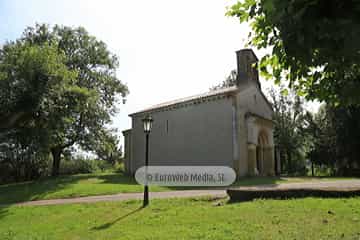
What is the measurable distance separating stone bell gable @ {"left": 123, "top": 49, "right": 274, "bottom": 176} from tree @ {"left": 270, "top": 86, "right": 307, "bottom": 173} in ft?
23.9

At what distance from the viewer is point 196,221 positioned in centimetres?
809

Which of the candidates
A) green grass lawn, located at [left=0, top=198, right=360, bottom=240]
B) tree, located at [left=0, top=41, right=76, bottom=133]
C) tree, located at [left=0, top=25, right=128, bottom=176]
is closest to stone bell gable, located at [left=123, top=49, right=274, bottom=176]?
tree, located at [left=0, top=25, right=128, bottom=176]

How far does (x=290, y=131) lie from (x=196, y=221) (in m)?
31.1

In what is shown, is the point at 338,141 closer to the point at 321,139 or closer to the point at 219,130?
the point at 321,139

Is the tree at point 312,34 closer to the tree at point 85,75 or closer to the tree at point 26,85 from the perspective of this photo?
the tree at point 26,85

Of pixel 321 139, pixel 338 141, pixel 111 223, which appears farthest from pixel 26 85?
pixel 321 139

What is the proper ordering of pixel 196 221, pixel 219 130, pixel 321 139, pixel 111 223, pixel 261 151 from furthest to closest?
pixel 321 139
pixel 261 151
pixel 219 130
pixel 111 223
pixel 196 221

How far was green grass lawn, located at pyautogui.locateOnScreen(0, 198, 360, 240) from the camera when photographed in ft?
21.8

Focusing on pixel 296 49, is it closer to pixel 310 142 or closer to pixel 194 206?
pixel 194 206

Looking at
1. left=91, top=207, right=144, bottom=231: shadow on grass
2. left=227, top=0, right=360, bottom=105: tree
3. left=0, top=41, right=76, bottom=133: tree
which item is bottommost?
left=91, top=207, right=144, bottom=231: shadow on grass

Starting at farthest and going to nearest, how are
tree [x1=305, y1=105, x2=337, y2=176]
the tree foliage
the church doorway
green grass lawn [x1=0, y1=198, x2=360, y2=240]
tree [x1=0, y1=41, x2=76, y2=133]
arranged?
1. tree [x1=305, y1=105, x2=337, y2=176]
2. the tree foliage
3. the church doorway
4. tree [x1=0, y1=41, x2=76, y2=133]
5. green grass lawn [x1=0, y1=198, x2=360, y2=240]

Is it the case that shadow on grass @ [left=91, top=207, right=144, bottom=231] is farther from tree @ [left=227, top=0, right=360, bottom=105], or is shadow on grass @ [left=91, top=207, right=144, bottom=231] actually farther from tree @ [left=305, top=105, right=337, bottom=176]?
tree @ [left=305, top=105, right=337, bottom=176]

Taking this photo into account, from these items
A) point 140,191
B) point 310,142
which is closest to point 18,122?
point 140,191

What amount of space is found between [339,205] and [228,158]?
47.7ft
